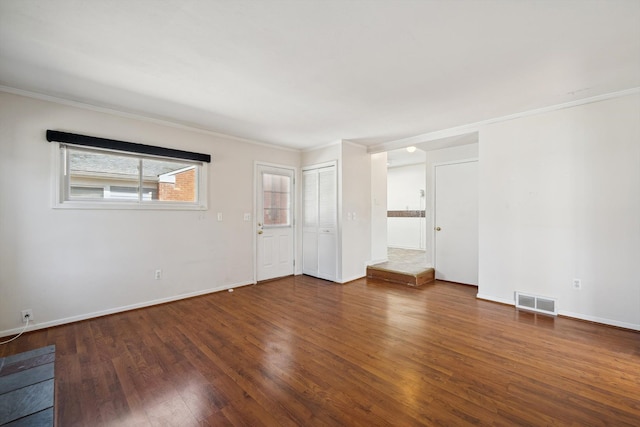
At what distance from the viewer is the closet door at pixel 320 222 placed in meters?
5.01

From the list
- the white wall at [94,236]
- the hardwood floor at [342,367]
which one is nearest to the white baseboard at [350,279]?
the hardwood floor at [342,367]

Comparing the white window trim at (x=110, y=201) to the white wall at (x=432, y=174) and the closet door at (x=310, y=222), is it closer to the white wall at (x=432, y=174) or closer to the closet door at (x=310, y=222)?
the closet door at (x=310, y=222)

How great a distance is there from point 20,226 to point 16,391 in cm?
191

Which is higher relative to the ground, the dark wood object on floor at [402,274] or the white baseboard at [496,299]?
the dark wood object on floor at [402,274]

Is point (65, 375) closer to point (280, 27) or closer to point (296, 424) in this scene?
point (296, 424)

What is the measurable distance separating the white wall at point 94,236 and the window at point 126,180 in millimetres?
126

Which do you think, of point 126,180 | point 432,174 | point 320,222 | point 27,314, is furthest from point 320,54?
point 27,314

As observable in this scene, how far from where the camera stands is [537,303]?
11.2ft

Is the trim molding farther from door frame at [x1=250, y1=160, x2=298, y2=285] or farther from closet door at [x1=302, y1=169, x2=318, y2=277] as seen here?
door frame at [x1=250, y1=160, x2=298, y2=285]

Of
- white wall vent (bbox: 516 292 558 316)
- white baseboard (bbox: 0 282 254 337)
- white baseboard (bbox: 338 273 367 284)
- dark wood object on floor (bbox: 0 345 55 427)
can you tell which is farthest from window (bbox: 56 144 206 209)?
white wall vent (bbox: 516 292 558 316)

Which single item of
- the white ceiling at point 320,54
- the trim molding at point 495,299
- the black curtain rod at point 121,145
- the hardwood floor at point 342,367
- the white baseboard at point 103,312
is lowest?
the hardwood floor at point 342,367

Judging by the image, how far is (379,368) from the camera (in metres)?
2.20

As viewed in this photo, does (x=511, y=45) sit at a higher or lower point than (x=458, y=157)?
higher

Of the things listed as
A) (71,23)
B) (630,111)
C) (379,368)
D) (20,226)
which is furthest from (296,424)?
(630,111)
